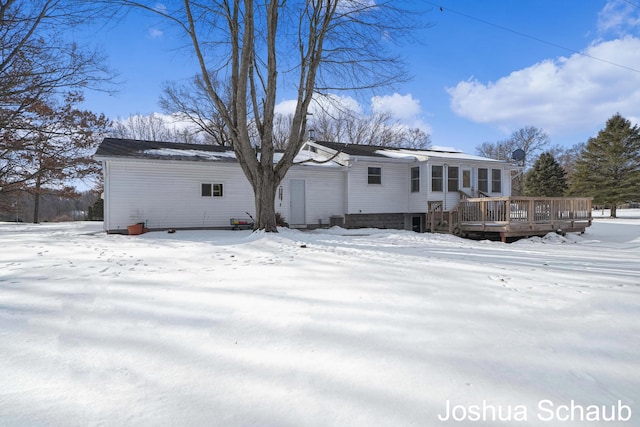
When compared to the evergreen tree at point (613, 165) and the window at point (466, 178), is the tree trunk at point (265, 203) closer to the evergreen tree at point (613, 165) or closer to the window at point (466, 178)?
the window at point (466, 178)

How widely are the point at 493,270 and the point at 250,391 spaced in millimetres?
4495

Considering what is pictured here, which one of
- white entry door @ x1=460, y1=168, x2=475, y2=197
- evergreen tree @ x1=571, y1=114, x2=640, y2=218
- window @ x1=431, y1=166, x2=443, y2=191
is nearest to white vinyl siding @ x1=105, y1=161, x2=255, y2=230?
window @ x1=431, y1=166, x2=443, y2=191

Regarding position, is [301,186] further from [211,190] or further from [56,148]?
[56,148]

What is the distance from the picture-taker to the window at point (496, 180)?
54.4 ft

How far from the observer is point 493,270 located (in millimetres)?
5223

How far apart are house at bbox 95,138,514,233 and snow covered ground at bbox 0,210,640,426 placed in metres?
7.73

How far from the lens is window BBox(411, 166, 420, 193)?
15849mm

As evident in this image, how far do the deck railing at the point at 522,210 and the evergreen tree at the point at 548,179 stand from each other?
2064cm

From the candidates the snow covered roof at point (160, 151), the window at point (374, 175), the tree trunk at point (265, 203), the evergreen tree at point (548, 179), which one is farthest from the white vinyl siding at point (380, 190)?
the evergreen tree at point (548, 179)

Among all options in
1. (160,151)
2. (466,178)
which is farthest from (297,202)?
(466,178)

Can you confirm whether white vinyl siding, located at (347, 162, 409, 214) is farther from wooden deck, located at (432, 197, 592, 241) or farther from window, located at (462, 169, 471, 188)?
wooden deck, located at (432, 197, 592, 241)

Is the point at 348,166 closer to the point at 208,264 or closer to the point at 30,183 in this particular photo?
the point at 208,264

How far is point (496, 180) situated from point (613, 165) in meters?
16.6

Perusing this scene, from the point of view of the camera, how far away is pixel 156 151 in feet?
42.4
